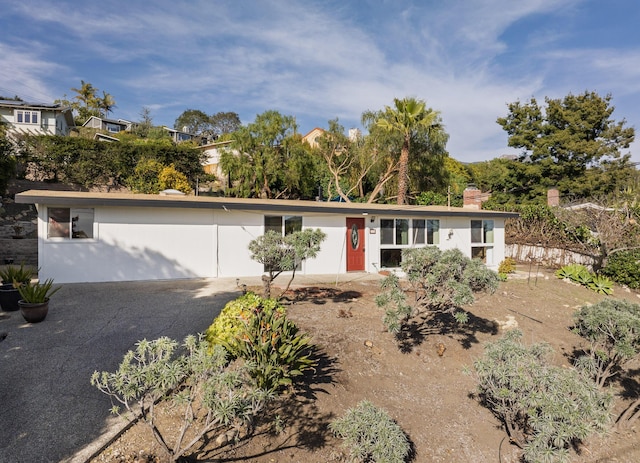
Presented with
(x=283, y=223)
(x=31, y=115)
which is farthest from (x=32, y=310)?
(x=31, y=115)

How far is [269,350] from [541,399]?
323 cm

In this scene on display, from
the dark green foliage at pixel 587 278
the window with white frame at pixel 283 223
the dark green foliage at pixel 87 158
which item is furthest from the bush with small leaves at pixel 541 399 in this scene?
the dark green foliage at pixel 87 158

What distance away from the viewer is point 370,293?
31.2ft

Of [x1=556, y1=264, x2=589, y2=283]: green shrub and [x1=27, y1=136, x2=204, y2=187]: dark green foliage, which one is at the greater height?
[x1=27, y1=136, x2=204, y2=187]: dark green foliage

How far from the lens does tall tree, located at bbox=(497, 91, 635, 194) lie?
2827cm

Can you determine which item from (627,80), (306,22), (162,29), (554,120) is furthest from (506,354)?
(554,120)

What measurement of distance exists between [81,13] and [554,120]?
35.6 metres

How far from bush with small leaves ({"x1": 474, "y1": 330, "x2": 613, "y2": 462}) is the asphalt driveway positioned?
4573 millimetres

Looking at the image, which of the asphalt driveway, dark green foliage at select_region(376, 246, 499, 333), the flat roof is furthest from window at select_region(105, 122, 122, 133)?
dark green foliage at select_region(376, 246, 499, 333)

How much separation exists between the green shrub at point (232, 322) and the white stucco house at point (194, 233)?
6009 mm

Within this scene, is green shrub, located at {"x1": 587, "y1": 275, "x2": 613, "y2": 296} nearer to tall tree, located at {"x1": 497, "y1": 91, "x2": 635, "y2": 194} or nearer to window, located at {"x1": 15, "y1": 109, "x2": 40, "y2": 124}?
tall tree, located at {"x1": 497, "y1": 91, "x2": 635, "y2": 194}

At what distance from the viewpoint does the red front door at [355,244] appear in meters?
12.9

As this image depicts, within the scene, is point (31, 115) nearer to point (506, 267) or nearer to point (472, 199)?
point (472, 199)

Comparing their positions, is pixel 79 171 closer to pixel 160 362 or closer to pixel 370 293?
pixel 370 293
